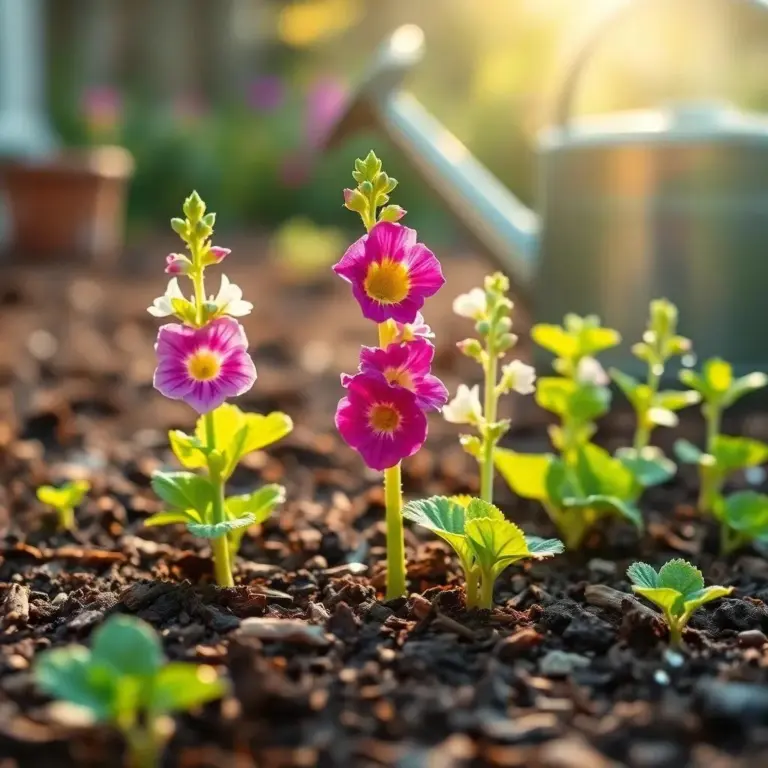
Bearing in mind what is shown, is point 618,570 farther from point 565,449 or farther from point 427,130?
point 427,130

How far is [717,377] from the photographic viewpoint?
145cm

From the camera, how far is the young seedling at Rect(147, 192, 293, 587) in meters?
1.04

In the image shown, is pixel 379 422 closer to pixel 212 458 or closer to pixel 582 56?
pixel 212 458

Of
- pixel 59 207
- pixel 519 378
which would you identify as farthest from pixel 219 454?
pixel 59 207

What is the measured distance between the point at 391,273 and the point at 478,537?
266 millimetres

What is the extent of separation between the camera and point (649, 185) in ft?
6.18

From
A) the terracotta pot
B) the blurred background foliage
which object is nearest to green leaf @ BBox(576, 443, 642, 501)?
the blurred background foliage

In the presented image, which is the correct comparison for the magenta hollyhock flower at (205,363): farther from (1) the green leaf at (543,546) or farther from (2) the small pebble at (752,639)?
(2) the small pebble at (752,639)

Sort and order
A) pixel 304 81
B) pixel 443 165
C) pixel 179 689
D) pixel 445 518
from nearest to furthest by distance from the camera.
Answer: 1. pixel 179 689
2. pixel 445 518
3. pixel 443 165
4. pixel 304 81

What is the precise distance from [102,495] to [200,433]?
55 centimetres

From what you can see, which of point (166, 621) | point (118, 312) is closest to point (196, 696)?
point (166, 621)

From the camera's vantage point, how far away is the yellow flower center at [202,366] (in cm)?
104

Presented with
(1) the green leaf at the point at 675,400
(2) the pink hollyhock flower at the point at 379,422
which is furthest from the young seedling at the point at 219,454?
(1) the green leaf at the point at 675,400

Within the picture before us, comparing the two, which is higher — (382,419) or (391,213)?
(391,213)
